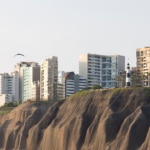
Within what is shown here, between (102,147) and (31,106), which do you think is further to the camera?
(31,106)

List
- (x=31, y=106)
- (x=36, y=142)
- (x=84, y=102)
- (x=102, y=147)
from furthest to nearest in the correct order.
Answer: (x=31, y=106) < (x=36, y=142) < (x=84, y=102) < (x=102, y=147)

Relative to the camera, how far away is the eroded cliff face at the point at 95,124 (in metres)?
92.4

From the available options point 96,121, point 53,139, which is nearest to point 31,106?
point 53,139

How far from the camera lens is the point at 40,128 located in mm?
123312

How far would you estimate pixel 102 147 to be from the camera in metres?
96.1

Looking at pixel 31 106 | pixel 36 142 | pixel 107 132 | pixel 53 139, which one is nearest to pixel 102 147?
pixel 107 132

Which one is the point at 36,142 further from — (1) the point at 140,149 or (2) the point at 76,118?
(1) the point at 140,149

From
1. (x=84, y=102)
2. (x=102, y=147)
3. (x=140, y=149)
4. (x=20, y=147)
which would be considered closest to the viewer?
(x=140, y=149)

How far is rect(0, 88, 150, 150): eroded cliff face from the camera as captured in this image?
303 feet

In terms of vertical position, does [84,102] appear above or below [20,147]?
above

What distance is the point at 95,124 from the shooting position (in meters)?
102

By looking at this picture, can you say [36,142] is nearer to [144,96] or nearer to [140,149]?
[144,96]

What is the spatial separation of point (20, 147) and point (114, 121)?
36771mm

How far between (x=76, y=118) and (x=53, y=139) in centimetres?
774
